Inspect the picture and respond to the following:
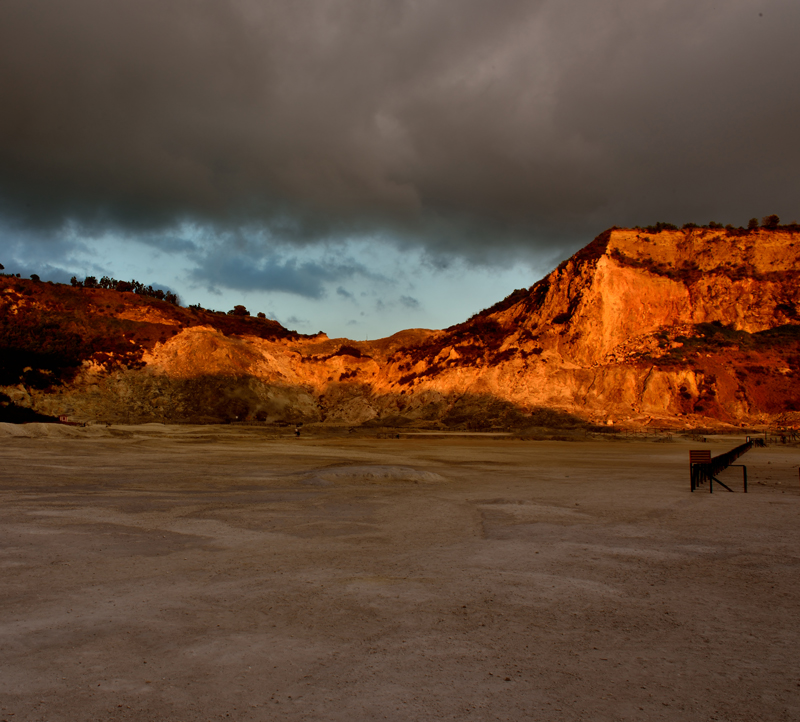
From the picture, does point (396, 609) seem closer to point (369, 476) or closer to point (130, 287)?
point (369, 476)

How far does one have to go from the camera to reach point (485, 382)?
6012 cm

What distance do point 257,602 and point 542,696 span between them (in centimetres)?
310

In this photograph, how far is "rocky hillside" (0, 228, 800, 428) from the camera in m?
53.5

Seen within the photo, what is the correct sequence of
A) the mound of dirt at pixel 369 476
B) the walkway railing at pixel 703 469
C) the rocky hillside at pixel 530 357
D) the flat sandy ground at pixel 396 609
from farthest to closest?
the rocky hillside at pixel 530 357 < the mound of dirt at pixel 369 476 < the walkway railing at pixel 703 469 < the flat sandy ground at pixel 396 609

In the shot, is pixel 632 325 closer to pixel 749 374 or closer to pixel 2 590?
pixel 749 374

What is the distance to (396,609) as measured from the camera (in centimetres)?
541

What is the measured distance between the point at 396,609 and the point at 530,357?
56656 mm

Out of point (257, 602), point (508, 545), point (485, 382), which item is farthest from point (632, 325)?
point (257, 602)

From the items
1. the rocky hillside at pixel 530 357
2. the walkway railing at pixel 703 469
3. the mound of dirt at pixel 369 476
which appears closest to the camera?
the walkway railing at pixel 703 469

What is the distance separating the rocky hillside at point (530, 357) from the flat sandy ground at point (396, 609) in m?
Answer: 43.9

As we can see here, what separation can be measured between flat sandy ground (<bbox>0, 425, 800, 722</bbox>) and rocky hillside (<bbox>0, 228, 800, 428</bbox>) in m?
43.9

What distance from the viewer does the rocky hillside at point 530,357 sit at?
53531mm

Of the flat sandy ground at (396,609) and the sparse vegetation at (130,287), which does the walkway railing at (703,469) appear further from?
the sparse vegetation at (130,287)

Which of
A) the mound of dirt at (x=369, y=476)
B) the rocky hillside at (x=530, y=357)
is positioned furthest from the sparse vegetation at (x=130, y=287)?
the mound of dirt at (x=369, y=476)
